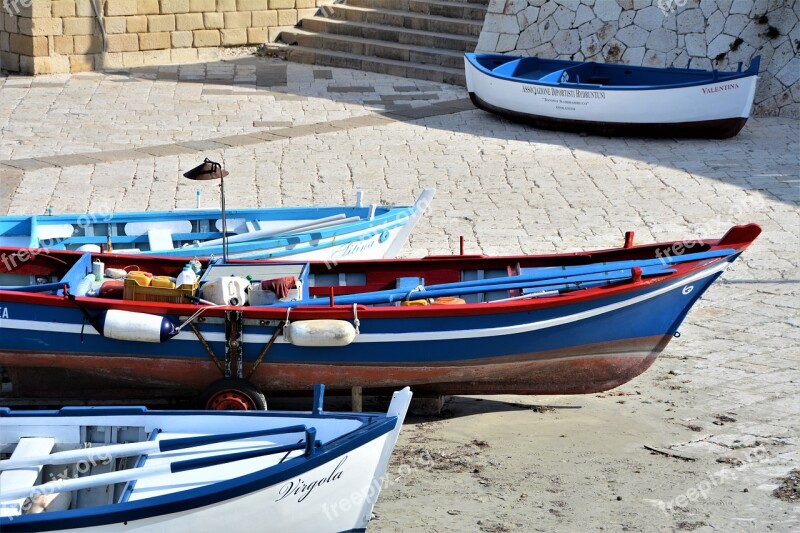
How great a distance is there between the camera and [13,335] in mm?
7750

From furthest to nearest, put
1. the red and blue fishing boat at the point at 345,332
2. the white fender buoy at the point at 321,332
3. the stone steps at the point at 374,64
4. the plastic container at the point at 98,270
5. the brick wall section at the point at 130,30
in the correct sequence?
the stone steps at the point at 374,64
the brick wall section at the point at 130,30
the plastic container at the point at 98,270
the red and blue fishing boat at the point at 345,332
the white fender buoy at the point at 321,332

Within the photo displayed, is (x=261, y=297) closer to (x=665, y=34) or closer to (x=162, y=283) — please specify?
(x=162, y=283)

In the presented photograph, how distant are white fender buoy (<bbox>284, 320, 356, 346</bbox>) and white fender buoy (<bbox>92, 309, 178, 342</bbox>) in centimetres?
80

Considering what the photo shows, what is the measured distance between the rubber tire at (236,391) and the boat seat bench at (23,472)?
1.61 meters

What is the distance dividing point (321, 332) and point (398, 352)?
0.60 metres

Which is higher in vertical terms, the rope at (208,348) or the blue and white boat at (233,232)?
the blue and white boat at (233,232)

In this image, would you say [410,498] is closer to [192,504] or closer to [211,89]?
[192,504]

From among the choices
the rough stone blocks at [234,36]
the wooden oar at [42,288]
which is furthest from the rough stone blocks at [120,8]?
the wooden oar at [42,288]

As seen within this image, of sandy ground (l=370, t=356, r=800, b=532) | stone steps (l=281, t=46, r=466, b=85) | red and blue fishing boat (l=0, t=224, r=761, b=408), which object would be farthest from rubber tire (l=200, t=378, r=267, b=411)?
stone steps (l=281, t=46, r=466, b=85)

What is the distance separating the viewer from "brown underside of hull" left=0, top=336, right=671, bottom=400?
782 centimetres

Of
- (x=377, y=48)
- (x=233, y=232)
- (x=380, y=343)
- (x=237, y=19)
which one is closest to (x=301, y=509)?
(x=380, y=343)

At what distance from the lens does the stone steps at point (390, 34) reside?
61.2 ft

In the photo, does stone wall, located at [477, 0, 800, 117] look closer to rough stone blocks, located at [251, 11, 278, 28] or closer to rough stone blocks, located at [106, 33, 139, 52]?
rough stone blocks, located at [251, 11, 278, 28]

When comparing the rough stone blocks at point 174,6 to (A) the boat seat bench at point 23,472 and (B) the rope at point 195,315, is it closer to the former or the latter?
(B) the rope at point 195,315
